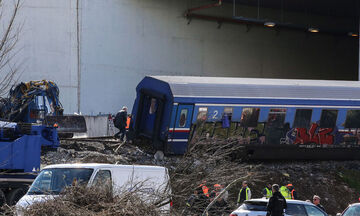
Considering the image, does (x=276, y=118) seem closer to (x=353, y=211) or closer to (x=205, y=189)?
(x=353, y=211)

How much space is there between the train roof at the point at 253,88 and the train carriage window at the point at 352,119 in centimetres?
56

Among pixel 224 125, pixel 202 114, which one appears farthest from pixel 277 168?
pixel 202 114

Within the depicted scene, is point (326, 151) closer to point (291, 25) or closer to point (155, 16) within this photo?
point (155, 16)

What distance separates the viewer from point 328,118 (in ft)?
86.8

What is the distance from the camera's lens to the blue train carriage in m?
24.4

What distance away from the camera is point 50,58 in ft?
124

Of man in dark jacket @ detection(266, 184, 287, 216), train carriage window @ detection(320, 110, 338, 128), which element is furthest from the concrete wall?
man in dark jacket @ detection(266, 184, 287, 216)

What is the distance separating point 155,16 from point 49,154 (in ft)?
67.0

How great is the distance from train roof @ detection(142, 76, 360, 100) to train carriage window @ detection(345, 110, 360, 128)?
0.56 metres

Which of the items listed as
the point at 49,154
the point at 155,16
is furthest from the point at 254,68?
the point at 49,154

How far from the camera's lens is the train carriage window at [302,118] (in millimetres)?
26047

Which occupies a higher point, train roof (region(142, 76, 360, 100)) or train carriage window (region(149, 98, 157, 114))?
train roof (region(142, 76, 360, 100))

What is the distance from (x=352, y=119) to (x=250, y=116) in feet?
14.7

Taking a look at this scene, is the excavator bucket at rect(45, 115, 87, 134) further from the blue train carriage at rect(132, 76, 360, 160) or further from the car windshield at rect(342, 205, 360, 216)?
the car windshield at rect(342, 205, 360, 216)
